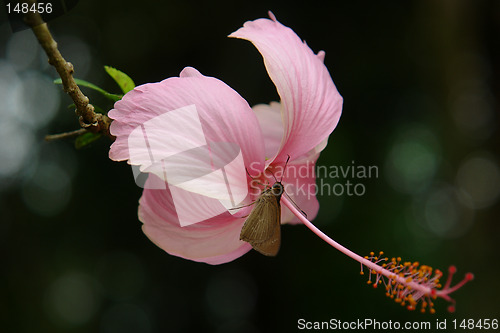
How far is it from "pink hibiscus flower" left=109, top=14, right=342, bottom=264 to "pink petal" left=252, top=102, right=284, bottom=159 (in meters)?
0.11

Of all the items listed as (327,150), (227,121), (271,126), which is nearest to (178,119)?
(227,121)

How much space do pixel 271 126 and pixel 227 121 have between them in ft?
0.89

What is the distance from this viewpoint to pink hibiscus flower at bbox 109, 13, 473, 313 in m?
0.60

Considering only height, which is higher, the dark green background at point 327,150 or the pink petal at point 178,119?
the pink petal at point 178,119

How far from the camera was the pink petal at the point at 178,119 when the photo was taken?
0.59 metres

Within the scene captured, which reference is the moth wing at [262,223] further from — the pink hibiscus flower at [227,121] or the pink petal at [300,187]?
the pink petal at [300,187]

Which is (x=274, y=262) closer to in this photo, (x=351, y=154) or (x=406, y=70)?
(x=351, y=154)

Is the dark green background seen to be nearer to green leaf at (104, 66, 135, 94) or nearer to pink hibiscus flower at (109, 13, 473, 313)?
pink hibiscus flower at (109, 13, 473, 313)

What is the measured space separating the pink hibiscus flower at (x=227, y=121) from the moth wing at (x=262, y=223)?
39 mm

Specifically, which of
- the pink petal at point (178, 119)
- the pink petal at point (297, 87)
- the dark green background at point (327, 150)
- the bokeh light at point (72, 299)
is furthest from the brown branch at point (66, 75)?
the bokeh light at point (72, 299)

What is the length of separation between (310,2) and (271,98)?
1.95ft

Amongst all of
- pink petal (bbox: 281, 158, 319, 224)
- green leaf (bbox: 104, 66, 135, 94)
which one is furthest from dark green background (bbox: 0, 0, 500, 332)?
green leaf (bbox: 104, 66, 135, 94)

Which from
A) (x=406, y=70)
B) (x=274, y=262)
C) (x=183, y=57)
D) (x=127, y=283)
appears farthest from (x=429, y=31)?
(x=127, y=283)

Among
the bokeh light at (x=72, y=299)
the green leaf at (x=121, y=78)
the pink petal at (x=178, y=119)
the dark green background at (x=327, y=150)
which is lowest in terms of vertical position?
the bokeh light at (x=72, y=299)
